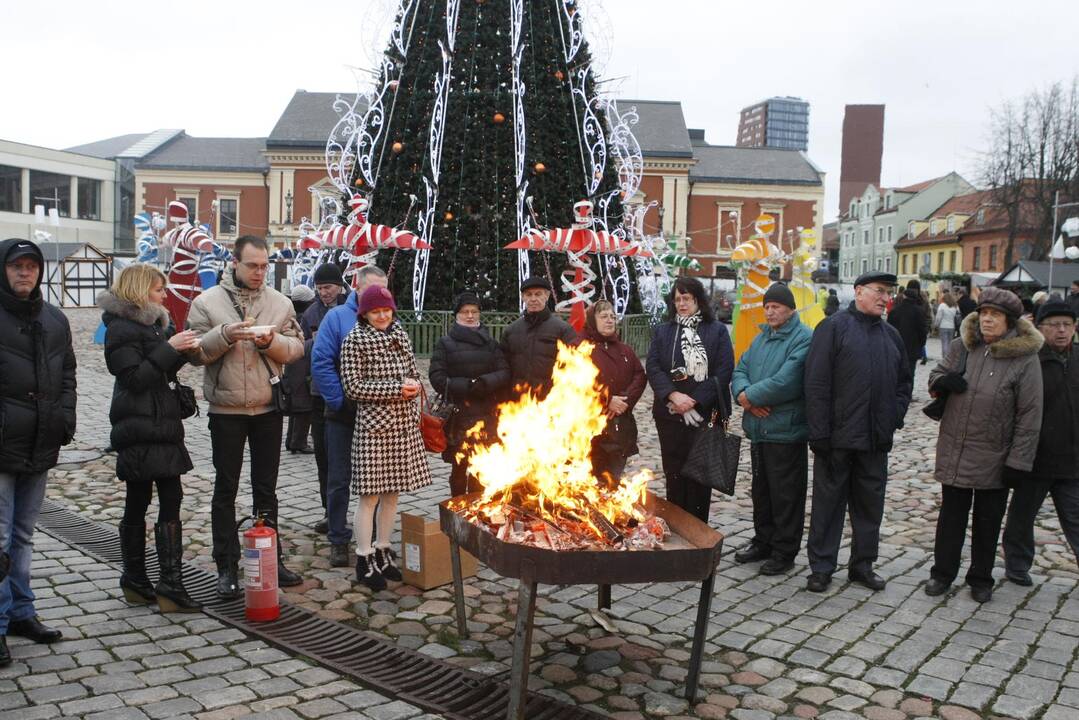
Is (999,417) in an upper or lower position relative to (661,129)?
lower

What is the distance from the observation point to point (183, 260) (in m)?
17.6

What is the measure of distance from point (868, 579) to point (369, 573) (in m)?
3.28

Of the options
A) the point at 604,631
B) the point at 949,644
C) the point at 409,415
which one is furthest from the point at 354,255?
the point at 949,644

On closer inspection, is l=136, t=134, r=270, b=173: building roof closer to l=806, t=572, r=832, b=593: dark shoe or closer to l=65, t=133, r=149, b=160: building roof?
l=65, t=133, r=149, b=160: building roof

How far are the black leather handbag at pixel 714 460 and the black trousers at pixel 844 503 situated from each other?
1.81 ft

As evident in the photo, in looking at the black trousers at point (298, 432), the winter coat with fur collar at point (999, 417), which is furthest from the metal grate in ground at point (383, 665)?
the black trousers at point (298, 432)

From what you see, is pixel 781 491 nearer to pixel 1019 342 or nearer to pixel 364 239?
pixel 1019 342

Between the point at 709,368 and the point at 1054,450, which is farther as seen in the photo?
the point at 709,368

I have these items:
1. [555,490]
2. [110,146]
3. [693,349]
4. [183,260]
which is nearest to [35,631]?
[555,490]

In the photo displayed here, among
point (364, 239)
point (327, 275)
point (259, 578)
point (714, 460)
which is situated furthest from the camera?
point (364, 239)

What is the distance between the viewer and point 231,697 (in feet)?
13.5

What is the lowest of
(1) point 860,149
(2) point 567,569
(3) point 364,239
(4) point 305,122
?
(2) point 567,569

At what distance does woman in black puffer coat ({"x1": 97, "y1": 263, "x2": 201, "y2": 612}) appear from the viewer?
4.90 meters

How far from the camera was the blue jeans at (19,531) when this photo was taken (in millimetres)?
4555
